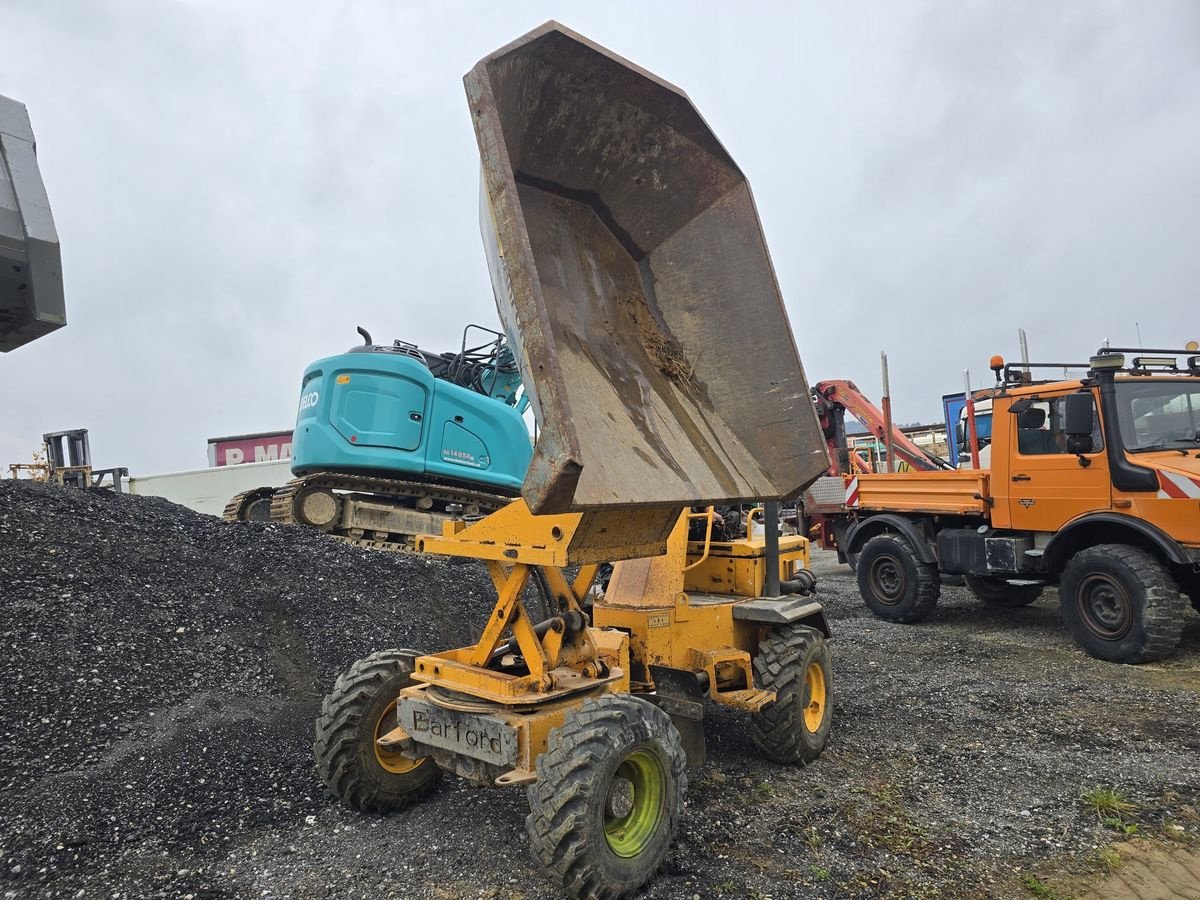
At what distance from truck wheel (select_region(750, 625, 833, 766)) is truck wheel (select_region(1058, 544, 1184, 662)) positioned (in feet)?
10.8

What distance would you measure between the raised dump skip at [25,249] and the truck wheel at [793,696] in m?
3.72

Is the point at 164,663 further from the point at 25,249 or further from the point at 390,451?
the point at 390,451

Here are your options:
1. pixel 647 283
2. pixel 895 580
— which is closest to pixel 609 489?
pixel 647 283

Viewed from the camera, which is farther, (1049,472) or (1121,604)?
(1049,472)

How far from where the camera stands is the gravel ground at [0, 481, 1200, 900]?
3.02 meters

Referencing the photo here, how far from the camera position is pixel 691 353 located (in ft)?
13.1

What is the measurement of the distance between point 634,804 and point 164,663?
384 centimetres

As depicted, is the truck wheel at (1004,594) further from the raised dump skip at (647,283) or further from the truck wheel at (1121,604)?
the raised dump skip at (647,283)

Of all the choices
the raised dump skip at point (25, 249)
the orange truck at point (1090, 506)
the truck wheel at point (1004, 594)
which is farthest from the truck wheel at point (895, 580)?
the raised dump skip at point (25, 249)

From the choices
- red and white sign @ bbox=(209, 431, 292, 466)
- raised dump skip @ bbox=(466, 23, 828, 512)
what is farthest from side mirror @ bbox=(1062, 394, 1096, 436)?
red and white sign @ bbox=(209, 431, 292, 466)

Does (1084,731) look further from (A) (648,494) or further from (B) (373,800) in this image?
(B) (373,800)

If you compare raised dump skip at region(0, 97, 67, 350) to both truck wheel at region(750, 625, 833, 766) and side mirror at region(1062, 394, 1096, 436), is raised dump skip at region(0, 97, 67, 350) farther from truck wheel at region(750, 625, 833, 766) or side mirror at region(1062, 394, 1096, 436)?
side mirror at region(1062, 394, 1096, 436)

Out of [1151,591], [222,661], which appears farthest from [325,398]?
[1151,591]

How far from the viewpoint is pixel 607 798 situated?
2.68m
